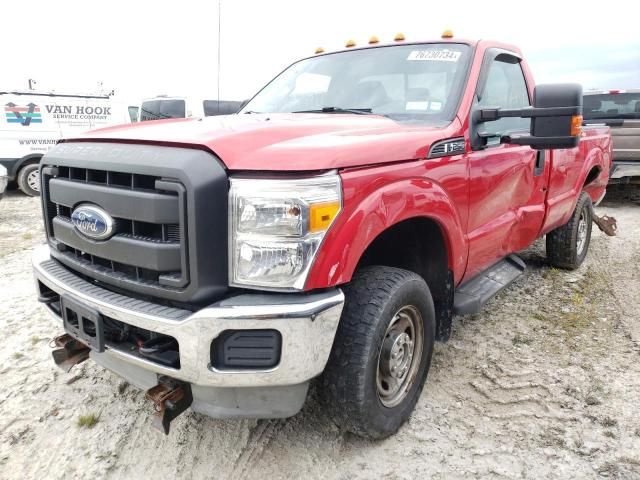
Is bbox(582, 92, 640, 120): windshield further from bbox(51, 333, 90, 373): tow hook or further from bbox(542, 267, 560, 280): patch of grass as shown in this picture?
bbox(51, 333, 90, 373): tow hook

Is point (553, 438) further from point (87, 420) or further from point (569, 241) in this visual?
point (569, 241)

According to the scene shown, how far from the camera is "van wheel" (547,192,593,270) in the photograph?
4.82 metres

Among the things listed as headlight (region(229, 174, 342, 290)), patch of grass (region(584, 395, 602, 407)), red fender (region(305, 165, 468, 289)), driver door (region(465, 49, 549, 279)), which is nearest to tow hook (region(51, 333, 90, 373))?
headlight (region(229, 174, 342, 290))

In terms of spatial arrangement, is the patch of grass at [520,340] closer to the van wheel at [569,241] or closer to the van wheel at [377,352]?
the van wheel at [377,352]

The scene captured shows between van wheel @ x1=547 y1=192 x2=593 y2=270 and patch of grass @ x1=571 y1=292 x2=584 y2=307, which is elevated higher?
van wheel @ x1=547 y1=192 x2=593 y2=270

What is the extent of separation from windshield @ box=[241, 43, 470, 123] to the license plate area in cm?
179

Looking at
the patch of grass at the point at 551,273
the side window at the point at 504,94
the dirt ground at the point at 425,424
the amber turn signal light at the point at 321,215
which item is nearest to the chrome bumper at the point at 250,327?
the amber turn signal light at the point at 321,215

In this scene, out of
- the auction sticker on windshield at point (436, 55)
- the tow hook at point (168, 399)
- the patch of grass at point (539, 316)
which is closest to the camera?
the tow hook at point (168, 399)

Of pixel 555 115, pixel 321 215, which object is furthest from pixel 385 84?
pixel 321 215

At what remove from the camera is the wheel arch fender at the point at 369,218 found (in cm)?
188

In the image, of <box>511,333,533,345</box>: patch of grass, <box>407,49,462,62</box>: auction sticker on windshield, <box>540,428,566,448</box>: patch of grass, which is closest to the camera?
<box>540,428,566,448</box>: patch of grass

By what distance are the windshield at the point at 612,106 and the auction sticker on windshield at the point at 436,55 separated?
7.25 metres

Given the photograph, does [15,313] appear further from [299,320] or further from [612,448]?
[612,448]

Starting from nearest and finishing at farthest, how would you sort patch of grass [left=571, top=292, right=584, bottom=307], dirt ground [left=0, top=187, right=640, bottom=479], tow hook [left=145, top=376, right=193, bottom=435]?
tow hook [left=145, top=376, right=193, bottom=435] → dirt ground [left=0, top=187, right=640, bottom=479] → patch of grass [left=571, top=292, right=584, bottom=307]
